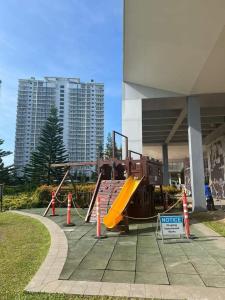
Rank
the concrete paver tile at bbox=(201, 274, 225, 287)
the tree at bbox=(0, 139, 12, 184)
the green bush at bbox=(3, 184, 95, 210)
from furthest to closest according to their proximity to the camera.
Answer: the tree at bbox=(0, 139, 12, 184)
the green bush at bbox=(3, 184, 95, 210)
the concrete paver tile at bbox=(201, 274, 225, 287)

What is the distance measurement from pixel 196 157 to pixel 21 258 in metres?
11.3

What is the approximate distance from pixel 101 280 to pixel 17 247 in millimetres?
3170

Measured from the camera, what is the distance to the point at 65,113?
216ft

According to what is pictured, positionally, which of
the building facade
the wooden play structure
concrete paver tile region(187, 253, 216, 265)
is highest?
the building facade

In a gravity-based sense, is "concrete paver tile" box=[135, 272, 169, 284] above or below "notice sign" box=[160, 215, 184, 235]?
below

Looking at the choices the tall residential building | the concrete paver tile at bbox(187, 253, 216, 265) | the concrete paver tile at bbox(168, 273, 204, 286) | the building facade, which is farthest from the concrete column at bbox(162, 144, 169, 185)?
the tall residential building

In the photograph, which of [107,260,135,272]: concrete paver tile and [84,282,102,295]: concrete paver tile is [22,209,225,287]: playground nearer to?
[107,260,135,272]: concrete paver tile

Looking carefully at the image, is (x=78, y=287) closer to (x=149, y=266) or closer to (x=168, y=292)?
(x=168, y=292)

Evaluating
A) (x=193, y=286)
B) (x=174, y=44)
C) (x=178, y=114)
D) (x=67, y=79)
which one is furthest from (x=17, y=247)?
(x=67, y=79)

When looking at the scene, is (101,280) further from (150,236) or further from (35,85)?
(35,85)

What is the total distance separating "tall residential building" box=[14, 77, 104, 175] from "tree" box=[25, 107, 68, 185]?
69.0 ft

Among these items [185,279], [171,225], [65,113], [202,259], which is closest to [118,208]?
[171,225]

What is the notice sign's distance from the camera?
7.30 metres

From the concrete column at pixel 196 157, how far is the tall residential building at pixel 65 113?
48393mm
